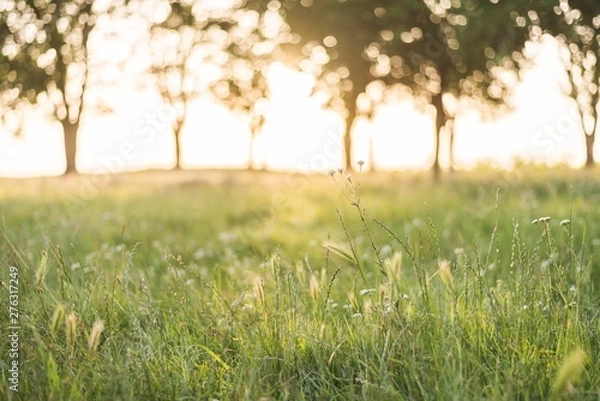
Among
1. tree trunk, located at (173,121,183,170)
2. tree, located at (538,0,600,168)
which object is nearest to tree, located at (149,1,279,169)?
tree trunk, located at (173,121,183,170)

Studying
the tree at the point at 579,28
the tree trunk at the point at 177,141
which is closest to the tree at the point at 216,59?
the tree trunk at the point at 177,141

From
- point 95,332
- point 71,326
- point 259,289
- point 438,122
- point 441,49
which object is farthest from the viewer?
point 438,122

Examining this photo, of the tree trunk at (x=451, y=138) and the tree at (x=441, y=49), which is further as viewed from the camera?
the tree trunk at (x=451, y=138)

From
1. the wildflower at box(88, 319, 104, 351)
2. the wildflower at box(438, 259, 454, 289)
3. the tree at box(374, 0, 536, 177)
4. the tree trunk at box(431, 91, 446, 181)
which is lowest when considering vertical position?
the wildflower at box(88, 319, 104, 351)

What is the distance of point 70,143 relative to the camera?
108 feet

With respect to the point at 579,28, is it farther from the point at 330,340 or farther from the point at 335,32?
the point at 335,32

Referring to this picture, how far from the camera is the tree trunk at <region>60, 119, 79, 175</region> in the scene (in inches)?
1278

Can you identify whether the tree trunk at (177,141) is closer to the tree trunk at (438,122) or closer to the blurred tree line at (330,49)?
the blurred tree line at (330,49)

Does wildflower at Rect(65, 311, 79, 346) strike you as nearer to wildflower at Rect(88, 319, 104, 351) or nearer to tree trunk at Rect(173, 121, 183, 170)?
wildflower at Rect(88, 319, 104, 351)

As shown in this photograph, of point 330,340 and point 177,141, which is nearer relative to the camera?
point 330,340

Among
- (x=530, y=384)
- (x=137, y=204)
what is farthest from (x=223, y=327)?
(x=137, y=204)

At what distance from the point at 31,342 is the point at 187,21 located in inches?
1244

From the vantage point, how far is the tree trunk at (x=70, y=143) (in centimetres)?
3247

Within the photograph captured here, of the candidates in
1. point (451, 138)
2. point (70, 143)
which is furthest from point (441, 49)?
point (70, 143)
